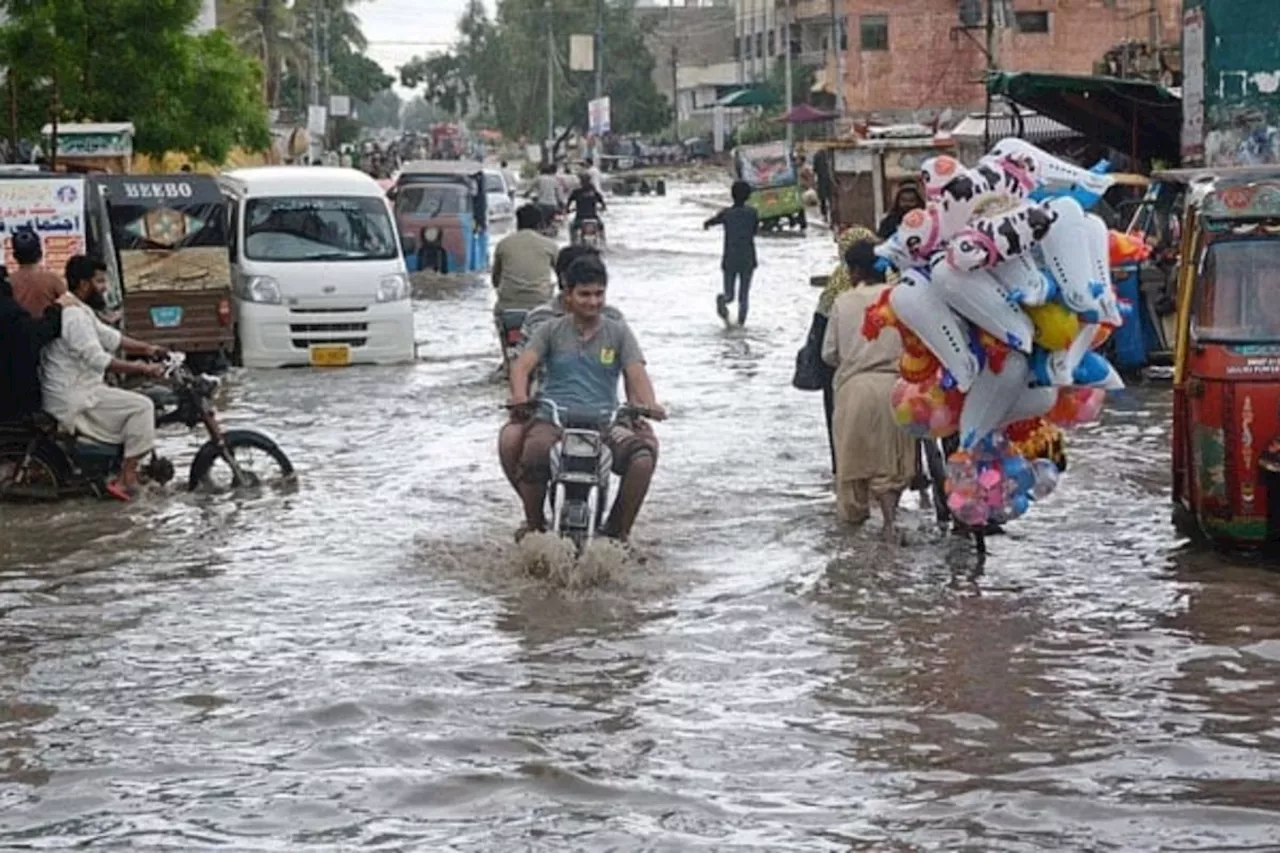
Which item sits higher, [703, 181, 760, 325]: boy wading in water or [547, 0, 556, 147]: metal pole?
[547, 0, 556, 147]: metal pole

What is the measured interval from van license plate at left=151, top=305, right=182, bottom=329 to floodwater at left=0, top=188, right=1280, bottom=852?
6.40m

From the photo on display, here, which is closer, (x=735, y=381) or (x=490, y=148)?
(x=735, y=381)

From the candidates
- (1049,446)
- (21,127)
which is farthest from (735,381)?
(21,127)

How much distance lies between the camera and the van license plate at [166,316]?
851 inches

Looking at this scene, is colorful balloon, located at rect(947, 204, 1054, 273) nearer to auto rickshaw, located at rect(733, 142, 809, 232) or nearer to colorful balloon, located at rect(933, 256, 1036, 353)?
colorful balloon, located at rect(933, 256, 1036, 353)

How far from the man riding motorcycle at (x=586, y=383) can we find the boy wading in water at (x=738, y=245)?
13.1 m

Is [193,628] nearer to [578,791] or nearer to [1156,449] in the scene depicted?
[578,791]

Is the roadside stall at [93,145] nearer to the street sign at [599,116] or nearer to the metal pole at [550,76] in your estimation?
the street sign at [599,116]

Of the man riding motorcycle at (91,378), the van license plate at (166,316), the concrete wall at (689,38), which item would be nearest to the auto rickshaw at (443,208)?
the van license plate at (166,316)

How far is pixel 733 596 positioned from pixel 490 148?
12737 cm

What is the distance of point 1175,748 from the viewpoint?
8266 millimetres

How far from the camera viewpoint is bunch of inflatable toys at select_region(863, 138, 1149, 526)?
1070 centimetres

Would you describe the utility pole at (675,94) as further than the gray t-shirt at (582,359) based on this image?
Yes

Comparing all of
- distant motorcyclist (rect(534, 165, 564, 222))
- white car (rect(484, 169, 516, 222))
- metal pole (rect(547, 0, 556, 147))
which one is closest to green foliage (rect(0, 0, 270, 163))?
distant motorcyclist (rect(534, 165, 564, 222))
